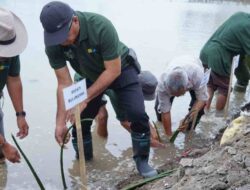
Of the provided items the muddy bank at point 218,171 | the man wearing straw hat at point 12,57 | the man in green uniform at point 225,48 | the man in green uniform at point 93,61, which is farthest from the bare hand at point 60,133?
the man in green uniform at point 225,48

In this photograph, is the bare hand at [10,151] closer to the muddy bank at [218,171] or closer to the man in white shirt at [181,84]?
the muddy bank at [218,171]

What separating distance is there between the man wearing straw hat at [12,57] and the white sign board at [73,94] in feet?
2.22

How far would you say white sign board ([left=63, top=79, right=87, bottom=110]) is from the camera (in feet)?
9.49

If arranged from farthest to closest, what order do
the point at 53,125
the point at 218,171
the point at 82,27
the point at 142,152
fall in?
the point at 53,125, the point at 142,152, the point at 82,27, the point at 218,171

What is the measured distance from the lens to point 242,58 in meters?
6.62

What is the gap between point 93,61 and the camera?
12.2 ft

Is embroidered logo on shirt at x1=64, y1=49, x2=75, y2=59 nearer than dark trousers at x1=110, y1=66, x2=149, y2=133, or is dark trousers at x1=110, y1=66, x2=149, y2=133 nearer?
embroidered logo on shirt at x1=64, y1=49, x2=75, y2=59

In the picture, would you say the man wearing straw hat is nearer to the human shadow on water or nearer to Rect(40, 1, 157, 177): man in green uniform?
Rect(40, 1, 157, 177): man in green uniform

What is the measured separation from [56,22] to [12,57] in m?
0.70

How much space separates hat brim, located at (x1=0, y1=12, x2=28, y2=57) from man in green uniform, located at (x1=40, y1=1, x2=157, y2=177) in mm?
199

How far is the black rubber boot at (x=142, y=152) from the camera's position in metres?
4.00

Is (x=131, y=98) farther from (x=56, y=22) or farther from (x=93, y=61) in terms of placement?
(x=56, y=22)

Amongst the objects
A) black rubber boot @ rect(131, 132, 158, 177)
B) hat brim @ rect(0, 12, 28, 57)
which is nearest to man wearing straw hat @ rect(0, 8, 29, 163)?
hat brim @ rect(0, 12, 28, 57)

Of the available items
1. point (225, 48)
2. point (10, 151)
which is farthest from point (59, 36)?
point (225, 48)
